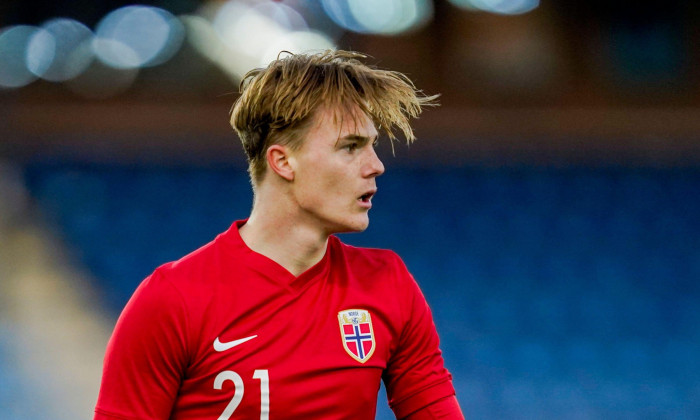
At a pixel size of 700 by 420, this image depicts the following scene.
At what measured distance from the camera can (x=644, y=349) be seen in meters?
6.89

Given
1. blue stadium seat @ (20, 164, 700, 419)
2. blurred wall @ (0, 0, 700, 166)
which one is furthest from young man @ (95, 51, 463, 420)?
blurred wall @ (0, 0, 700, 166)

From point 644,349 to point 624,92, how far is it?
2.42m

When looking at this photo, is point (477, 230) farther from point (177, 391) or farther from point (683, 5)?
point (177, 391)

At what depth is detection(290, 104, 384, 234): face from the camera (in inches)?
77.6

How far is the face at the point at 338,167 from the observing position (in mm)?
1971

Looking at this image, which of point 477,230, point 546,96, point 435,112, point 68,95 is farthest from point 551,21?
point 68,95

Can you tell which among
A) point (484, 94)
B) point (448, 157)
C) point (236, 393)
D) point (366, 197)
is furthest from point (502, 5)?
point (236, 393)

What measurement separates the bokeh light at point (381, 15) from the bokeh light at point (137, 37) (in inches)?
62.2

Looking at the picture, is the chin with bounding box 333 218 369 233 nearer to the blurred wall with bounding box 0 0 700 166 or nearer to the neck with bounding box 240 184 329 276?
the neck with bounding box 240 184 329 276

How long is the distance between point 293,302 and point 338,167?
336 millimetres

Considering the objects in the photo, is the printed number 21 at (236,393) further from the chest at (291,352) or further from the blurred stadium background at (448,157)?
the blurred stadium background at (448,157)

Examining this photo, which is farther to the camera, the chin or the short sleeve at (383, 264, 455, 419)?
the short sleeve at (383, 264, 455, 419)

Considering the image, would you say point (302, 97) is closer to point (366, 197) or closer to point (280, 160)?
point (280, 160)

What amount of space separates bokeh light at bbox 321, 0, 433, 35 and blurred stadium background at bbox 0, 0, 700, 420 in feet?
0.07
